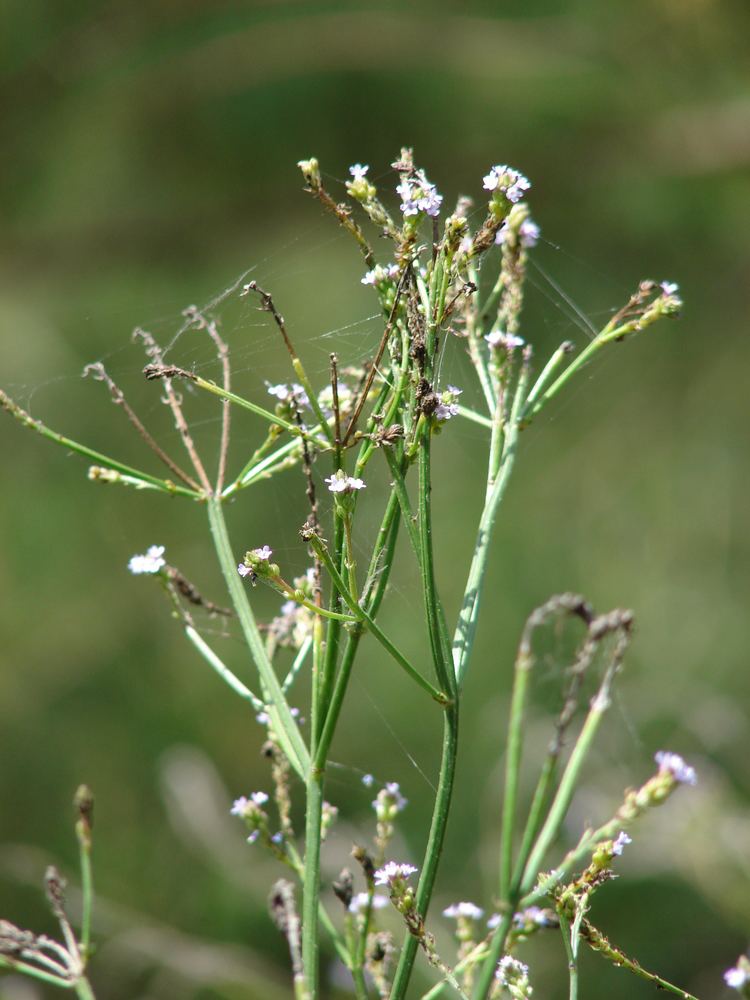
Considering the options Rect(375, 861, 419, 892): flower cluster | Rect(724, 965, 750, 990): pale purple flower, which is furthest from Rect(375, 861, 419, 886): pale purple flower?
Rect(724, 965, 750, 990): pale purple flower

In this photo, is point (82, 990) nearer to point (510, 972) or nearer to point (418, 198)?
point (510, 972)

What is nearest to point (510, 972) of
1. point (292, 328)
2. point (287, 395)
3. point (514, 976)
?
point (514, 976)

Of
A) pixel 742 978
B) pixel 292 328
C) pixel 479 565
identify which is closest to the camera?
pixel 742 978

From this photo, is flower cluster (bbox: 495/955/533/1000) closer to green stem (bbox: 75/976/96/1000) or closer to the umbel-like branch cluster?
the umbel-like branch cluster

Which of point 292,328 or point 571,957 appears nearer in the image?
point 571,957

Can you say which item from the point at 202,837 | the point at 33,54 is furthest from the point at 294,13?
the point at 202,837

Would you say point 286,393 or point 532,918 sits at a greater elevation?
point 286,393

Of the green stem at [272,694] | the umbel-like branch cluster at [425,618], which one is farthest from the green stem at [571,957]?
the green stem at [272,694]

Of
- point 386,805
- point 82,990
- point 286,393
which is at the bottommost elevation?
point 82,990
